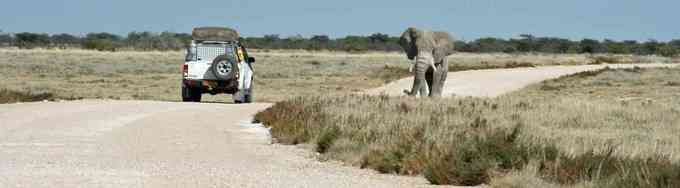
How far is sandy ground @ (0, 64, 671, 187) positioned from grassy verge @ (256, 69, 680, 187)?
36 centimetres

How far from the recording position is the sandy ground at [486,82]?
47.4 m

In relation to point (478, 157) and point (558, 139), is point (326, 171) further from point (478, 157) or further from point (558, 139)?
point (558, 139)

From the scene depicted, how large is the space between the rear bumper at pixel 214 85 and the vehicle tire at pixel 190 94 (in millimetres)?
544

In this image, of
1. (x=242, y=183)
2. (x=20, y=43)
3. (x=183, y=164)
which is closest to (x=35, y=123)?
(x=183, y=164)

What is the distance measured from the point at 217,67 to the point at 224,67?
201 mm

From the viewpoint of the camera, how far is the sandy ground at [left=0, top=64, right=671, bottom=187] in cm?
1291

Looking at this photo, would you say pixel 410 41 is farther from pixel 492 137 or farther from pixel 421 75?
pixel 492 137

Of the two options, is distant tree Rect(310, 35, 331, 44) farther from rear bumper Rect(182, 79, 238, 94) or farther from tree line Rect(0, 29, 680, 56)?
rear bumper Rect(182, 79, 238, 94)

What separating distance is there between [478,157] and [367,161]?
5.08 feet

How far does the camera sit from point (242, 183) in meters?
12.6

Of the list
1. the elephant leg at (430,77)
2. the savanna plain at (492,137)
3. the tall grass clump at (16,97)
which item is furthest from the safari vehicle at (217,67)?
the elephant leg at (430,77)

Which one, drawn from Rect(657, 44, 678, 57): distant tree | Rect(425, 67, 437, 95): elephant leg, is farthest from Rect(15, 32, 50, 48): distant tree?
Rect(425, 67, 437, 95): elephant leg

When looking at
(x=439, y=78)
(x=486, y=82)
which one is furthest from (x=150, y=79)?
(x=439, y=78)

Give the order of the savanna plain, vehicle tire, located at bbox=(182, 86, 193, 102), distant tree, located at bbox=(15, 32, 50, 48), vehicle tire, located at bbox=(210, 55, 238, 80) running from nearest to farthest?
the savanna plain
vehicle tire, located at bbox=(210, 55, 238, 80)
vehicle tire, located at bbox=(182, 86, 193, 102)
distant tree, located at bbox=(15, 32, 50, 48)
